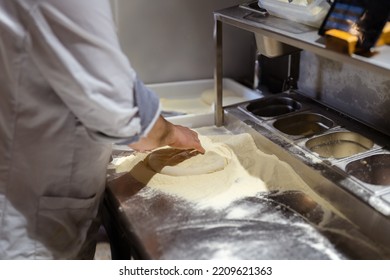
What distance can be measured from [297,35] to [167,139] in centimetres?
44

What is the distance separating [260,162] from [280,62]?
65 cm

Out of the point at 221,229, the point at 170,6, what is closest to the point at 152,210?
the point at 221,229

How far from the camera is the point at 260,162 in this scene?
4.25ft

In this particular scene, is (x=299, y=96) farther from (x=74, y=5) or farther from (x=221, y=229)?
(x=74, y=5)

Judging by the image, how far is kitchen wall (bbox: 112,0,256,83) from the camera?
197 cm

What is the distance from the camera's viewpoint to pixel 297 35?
1100mm

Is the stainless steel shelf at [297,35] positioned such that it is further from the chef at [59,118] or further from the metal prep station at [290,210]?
the chef at [59,118]

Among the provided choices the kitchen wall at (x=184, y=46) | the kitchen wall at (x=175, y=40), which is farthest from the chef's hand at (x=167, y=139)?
the kitchen wall at (x=175, y=40)

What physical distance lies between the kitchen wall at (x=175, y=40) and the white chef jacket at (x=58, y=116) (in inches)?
39.4


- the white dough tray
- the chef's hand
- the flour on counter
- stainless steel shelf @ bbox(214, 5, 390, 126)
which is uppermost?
stainless steel shelf @ bbox(214, 5, 390, 126)

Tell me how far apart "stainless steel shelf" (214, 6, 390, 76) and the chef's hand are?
364 mm

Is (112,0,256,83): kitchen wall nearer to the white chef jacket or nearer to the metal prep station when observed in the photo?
the metal prep station

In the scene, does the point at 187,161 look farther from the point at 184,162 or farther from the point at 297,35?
the point at 297,35

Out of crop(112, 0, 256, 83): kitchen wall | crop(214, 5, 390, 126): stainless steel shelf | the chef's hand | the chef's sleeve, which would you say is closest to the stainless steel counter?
the chef's hand
